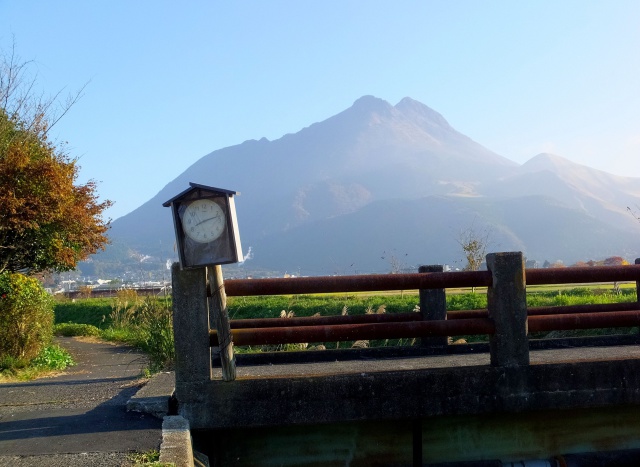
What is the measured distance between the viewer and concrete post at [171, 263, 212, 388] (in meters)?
6.13

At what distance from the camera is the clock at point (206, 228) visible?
19.7 feet

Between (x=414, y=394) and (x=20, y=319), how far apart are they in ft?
28.1

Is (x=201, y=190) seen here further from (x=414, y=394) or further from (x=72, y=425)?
(x=414, y=394)

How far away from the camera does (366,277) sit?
652cm

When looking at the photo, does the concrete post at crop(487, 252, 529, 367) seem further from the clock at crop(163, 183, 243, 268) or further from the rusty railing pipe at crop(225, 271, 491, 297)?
the clock at crop(163, 183, 243, 268)

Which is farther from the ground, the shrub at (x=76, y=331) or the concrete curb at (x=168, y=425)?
the concrete curb at (x=168, y=425)

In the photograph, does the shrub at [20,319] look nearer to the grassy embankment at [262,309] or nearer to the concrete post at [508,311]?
the grassy embankment at [262,309]

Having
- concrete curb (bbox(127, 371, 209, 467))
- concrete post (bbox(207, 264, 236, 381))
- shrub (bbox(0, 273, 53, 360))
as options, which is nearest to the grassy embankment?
shrub (bbox(0, 273, 53, 360))

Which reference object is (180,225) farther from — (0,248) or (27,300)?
(0,248)

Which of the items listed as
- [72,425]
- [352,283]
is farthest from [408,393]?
[72,425]

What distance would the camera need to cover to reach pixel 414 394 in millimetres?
6320

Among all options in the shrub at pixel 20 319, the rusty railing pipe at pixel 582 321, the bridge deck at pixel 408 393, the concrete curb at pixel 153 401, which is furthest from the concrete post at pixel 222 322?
the shrub at pixel 20 319

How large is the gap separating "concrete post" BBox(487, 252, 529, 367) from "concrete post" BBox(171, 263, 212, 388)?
2.50 m

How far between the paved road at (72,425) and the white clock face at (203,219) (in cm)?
164
